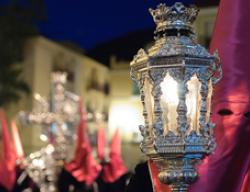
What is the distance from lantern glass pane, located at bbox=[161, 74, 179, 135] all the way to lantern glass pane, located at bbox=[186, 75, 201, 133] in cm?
6

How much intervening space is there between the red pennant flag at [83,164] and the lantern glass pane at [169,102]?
29.9 ft

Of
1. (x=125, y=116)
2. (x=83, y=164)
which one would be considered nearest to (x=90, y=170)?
(x=83, y=164)

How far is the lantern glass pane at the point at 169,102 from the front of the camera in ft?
8.27

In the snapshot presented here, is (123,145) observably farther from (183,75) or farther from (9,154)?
(183,75)

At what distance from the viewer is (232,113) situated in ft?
8.59

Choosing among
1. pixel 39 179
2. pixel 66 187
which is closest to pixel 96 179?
pixel 66 187

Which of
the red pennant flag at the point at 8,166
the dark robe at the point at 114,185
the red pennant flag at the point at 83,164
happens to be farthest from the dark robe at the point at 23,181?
the dark robe at the point at 114,185

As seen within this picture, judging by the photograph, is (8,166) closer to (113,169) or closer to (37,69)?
(113,169)

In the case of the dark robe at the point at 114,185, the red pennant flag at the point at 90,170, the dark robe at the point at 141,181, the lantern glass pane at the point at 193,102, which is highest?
the lantern glass pane at the point at 193,102

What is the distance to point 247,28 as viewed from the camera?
8.80 feet

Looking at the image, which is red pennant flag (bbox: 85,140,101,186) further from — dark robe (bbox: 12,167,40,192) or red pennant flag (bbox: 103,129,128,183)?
dark robe (bbox: 12,167,40,192)

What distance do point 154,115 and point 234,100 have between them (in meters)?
A: 0.35

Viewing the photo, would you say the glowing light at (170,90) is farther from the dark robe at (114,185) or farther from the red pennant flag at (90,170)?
the red pennant flag at (90,170)

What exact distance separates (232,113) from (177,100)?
259 mm
